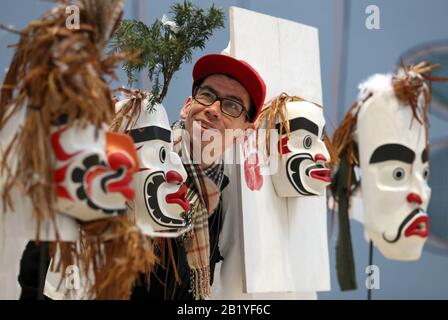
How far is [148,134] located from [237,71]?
0.41 metres

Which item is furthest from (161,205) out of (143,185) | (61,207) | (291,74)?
(291,74)

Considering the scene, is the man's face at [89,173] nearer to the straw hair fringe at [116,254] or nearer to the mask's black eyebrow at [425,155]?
the straw hair fringe at [116,254]

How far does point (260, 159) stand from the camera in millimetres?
2564

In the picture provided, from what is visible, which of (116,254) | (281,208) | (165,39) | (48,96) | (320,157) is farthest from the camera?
(281,208)

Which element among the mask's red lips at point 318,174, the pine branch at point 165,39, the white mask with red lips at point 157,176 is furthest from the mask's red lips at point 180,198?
the mask's red lips at point 318,174

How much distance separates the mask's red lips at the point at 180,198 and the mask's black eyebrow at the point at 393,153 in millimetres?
592

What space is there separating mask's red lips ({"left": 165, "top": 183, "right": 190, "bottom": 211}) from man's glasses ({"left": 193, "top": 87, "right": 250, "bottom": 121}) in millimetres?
312

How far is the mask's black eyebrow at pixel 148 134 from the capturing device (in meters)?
2.13

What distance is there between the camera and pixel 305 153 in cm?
247

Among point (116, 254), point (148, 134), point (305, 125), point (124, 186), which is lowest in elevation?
point (116, 254)

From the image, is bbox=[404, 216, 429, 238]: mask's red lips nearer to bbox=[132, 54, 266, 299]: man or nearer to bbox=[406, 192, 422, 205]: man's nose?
bbox=[406, 192, 422, 205]: man's nose

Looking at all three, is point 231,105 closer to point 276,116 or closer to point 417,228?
point 276,116

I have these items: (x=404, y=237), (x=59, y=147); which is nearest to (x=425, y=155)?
(x=404, y=237)
